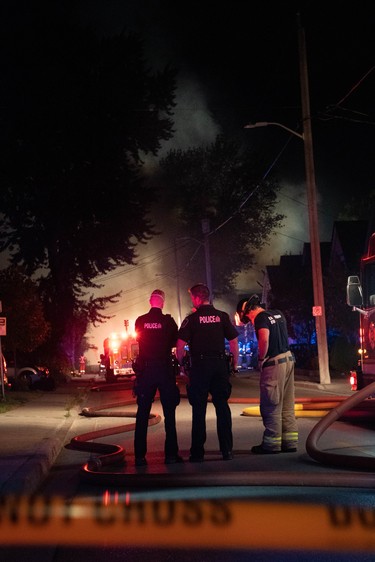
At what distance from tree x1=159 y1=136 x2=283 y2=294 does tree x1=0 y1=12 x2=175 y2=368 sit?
3153 cm

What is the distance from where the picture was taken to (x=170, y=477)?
7.50 m

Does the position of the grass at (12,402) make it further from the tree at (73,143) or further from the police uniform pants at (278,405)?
the tree at (73,143)

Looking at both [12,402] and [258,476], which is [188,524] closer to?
[258,476]

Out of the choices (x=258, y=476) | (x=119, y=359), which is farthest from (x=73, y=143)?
(x=258, y=476)

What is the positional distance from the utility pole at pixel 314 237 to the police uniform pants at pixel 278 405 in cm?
1629

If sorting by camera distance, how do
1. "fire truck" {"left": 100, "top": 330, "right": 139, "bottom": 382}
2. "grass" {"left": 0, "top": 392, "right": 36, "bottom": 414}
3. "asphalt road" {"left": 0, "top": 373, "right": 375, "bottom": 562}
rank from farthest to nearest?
"fire truck" {"left": 100, "top": 330, "right": 139, "bottom": 382}, "grass" {"left": 0, "top": 392, "right": 36, "bottom": 414}, "asphalt road" {"left": 0, "top": 373, "right": 375, "bottom": 562}

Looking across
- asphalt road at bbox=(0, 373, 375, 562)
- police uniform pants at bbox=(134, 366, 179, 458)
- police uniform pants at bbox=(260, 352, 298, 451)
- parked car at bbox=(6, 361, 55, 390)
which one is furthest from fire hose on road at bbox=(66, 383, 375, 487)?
parked car at bbox=(6, 361, 55, 390)

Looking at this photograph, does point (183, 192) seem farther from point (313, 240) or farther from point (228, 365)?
point (228, 365)

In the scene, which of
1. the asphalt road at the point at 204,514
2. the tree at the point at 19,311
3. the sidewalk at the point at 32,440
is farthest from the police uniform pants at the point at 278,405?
the tree at the point at 19,311

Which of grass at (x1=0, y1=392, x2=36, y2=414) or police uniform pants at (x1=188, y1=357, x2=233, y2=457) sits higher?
police uniform pants at (x1=188, y1=357, x2=233, y2=457)

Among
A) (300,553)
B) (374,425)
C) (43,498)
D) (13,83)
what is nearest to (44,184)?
(13,83)

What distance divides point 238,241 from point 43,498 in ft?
214

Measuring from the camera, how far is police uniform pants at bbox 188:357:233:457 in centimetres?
930

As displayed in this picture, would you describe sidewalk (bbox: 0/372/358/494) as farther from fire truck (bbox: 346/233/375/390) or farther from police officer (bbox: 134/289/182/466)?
fire truck (bbox: 346/233/375/390)
